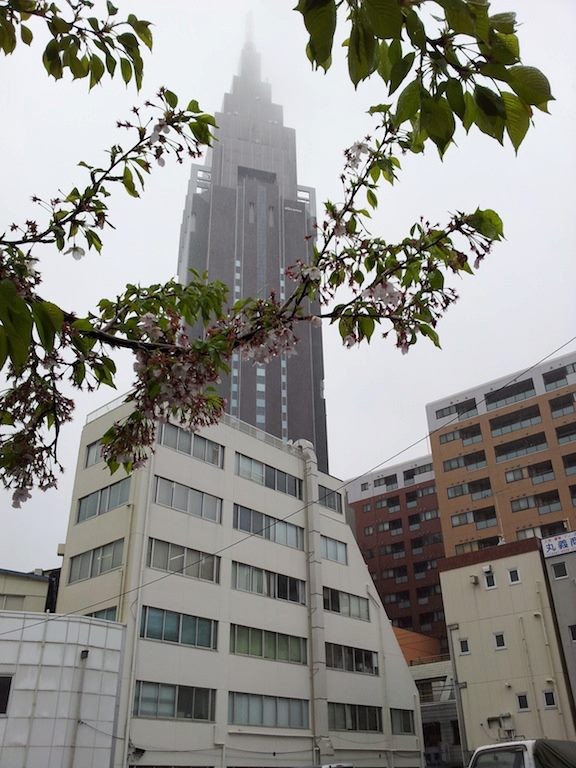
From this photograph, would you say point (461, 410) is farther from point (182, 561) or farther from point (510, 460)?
point (182, 561)

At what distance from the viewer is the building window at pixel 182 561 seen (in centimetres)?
2984

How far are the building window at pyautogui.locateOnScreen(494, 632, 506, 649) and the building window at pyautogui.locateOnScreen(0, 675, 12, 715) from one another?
22891 millimetres

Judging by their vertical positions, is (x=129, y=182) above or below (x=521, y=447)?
below

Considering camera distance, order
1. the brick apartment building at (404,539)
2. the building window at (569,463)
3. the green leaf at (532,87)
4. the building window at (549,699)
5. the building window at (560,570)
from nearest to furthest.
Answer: the green leaf at (532,87) < the building window at (549,699) < the building window at (560,570) < the building window at (569,463) < the brick apartment building at (404,539)

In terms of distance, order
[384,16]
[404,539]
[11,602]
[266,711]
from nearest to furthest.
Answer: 1. [384,16]
2. [266,711]
3. [11,602]
4. [404,539]

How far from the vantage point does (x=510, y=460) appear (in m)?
56.2

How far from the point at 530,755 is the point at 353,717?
94.5ft

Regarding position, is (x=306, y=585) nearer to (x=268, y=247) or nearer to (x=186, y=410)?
(x=186, y=410)

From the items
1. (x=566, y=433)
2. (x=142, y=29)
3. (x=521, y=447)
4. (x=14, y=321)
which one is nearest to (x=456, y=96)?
(x=14, y=321)

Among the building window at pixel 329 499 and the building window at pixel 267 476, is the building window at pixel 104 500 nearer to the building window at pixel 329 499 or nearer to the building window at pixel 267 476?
the building window at pixel 267 476

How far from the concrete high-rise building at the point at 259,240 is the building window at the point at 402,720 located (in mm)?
50332

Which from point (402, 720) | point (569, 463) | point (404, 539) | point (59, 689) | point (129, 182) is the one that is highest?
point (404, 539)

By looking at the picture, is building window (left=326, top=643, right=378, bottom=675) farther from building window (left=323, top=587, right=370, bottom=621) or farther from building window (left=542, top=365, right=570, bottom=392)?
building window (left=542, top=365, right=570, bottom=392)

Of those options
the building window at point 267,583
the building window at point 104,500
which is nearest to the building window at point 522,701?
the building window at point 267,583
